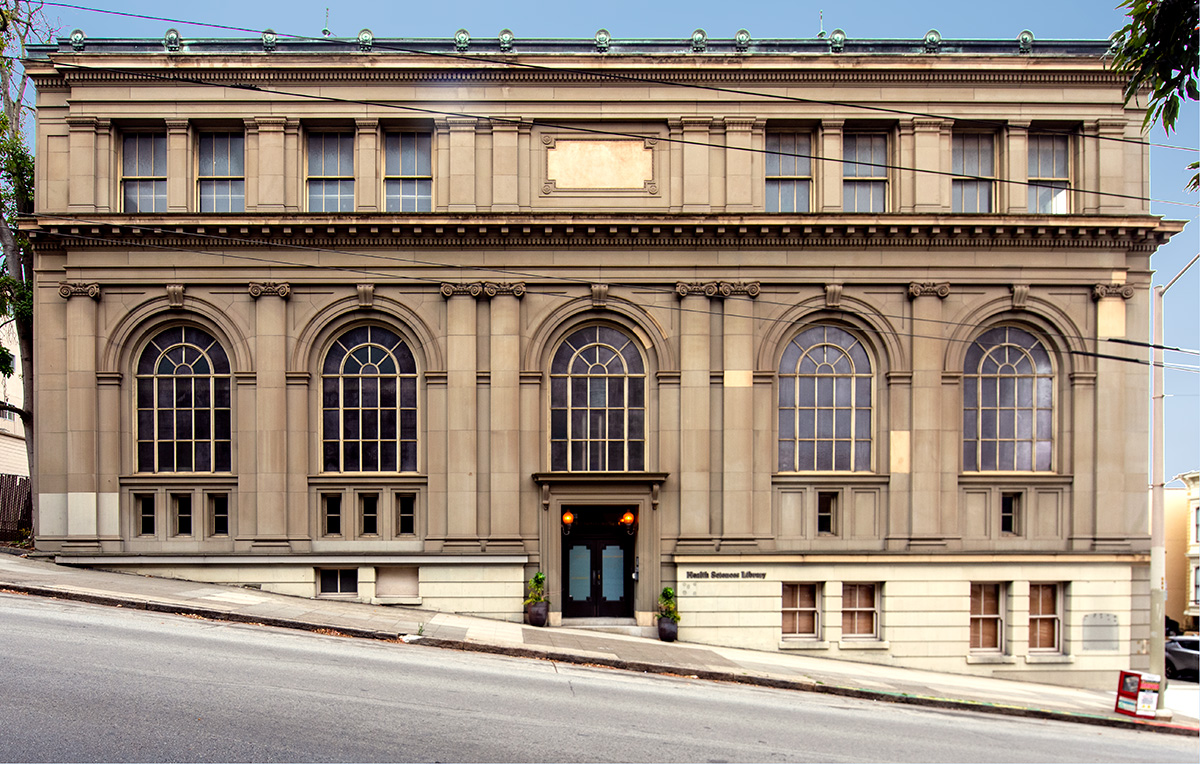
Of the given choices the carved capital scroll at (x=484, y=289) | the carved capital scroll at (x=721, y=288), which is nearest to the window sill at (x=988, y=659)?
the carved capital scroll at (x=721, y=288)

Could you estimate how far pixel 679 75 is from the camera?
1873 centimetres

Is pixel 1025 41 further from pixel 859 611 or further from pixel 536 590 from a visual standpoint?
pixel 536 590

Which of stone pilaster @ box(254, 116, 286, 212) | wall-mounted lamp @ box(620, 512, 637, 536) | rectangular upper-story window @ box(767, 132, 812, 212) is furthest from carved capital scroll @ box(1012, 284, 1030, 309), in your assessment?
stone pilaster @ box(254, 116, 286, 212)

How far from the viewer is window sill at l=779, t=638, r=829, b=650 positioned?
60.5 ft

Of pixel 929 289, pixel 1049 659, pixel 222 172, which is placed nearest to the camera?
pixel 1049 659

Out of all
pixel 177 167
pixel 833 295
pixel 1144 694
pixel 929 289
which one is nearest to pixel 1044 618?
pixel 1144 694

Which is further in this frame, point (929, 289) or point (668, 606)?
point (929, 289)

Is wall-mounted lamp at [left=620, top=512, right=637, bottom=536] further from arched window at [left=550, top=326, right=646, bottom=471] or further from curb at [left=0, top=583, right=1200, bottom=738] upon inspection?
curb at [left=0, top=583, right=1200, bottom=738]

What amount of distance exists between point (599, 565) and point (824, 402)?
6.93 metres

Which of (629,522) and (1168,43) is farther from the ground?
(1168,43)

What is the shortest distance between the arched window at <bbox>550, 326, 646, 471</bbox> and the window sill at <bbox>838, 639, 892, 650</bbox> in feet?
21.3

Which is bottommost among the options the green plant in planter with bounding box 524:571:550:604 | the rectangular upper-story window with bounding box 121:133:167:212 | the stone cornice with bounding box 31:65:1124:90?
the green plant in planter with bounding box 524:571:550:604

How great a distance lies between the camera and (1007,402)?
755 inches

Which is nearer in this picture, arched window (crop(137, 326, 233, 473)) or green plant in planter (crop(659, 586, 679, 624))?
green plant in planter (crop(659, 586, 679, 624))
